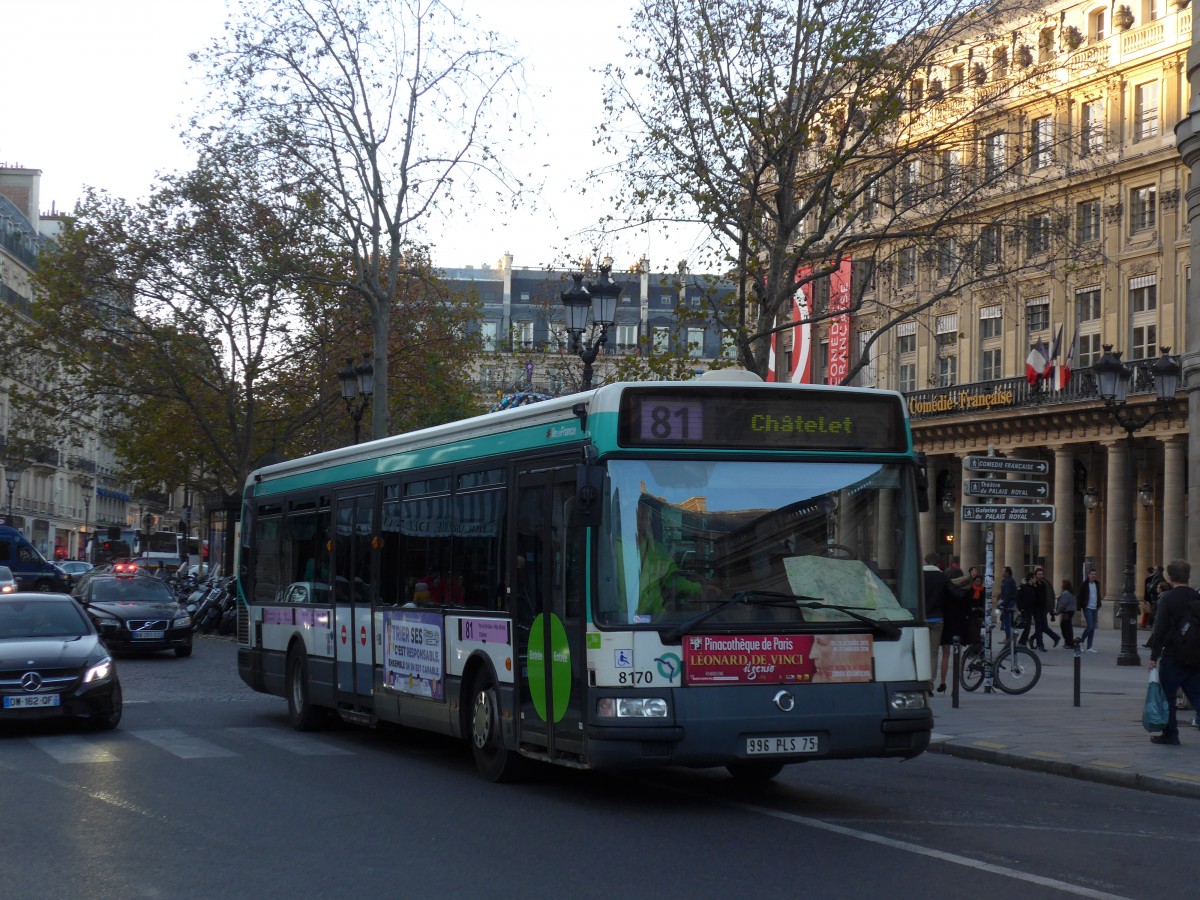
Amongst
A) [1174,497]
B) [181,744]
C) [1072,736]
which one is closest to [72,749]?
[181,744]

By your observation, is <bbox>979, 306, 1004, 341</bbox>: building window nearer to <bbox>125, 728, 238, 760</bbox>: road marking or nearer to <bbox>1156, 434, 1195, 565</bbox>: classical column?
<bbox>1156, 434, 1195, 565</bbox>: classical column

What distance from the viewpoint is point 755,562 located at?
415 inches

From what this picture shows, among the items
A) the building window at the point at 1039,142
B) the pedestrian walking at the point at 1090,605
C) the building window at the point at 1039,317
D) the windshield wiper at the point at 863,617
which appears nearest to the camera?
the windshield wiper at the point at 863,617

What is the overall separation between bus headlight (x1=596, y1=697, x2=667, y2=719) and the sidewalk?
465 cm

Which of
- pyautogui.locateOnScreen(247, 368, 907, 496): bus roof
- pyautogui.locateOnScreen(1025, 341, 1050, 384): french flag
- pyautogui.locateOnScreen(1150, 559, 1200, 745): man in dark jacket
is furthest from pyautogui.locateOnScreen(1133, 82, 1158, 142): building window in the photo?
pyautogui.locateOnScreen(247, 368, 907, 496): bus roof

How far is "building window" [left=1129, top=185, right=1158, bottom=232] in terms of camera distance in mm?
50312

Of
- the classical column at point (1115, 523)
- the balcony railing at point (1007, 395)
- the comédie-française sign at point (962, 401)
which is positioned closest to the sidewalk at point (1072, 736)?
the classical column at point (1115, 523)

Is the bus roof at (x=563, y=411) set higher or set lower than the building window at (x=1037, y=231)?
lower

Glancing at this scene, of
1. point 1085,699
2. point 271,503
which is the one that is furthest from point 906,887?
point 1085,699

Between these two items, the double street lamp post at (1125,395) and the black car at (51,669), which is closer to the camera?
the black car at (51,669)

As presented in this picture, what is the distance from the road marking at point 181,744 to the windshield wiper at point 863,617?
19.1ft

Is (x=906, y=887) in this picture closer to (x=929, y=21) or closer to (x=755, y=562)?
(x=755, y=562)

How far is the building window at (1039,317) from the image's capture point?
54.2 meters

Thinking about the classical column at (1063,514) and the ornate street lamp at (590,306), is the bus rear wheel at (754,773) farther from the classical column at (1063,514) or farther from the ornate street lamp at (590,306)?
the classical column at (1063,514)
